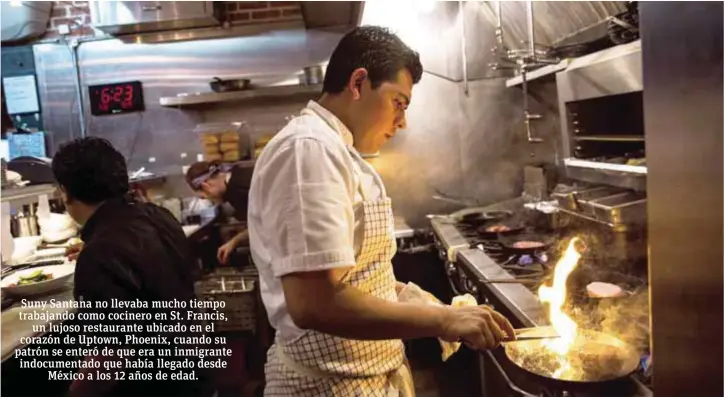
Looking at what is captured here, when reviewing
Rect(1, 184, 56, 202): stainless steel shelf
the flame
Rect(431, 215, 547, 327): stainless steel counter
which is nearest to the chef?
the flame

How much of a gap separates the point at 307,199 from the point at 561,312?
0.95 meters

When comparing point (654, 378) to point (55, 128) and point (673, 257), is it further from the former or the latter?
point (55, 128)

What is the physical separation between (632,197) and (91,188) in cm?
195

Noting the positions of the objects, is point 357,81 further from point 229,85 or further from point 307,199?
point 229,85

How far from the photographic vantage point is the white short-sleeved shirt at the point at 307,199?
2.84 ft

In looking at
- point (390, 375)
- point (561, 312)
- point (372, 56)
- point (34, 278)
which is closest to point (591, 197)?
point (561, 312)

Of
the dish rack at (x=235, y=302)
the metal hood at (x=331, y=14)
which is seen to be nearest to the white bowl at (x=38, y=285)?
the dish rack at (x=235, y=302)

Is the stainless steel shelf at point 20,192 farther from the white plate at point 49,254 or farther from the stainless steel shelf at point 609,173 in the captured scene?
the stainless steel shelf at point 609,173

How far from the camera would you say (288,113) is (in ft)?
12.9

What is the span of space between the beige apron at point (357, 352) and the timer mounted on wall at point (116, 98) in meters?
3.27

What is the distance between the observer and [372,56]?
1.04m

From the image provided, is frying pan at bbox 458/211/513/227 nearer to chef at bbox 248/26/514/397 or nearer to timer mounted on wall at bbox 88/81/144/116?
chef at bbox 248/26/514/397

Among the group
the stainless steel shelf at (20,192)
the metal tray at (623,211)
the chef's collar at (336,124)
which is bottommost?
the metal tray at (623,211)

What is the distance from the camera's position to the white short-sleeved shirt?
0.87 meters
